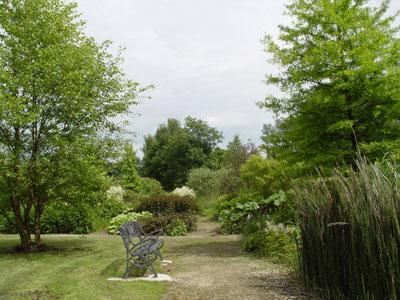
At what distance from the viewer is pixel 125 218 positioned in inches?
677

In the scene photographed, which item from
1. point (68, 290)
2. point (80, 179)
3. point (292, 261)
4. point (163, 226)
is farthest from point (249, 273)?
point (163, 226)

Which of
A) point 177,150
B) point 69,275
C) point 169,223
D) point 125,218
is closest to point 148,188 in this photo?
point 177,150

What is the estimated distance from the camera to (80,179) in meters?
10.9

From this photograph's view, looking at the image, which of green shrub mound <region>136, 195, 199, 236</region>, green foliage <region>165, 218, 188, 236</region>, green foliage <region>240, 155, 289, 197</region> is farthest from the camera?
green foliage <region>240, 155, 289, 197</region>

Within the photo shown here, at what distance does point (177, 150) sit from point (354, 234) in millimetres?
37408

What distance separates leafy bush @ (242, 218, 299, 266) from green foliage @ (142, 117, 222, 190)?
1160 inches

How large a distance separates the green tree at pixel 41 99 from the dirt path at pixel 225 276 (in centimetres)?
351

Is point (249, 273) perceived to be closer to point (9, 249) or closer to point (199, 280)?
point (199, 280)

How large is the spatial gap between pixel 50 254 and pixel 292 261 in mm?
5956

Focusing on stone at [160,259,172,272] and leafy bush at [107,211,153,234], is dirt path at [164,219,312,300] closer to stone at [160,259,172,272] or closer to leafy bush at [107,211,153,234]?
stone at [160,259,172,272]

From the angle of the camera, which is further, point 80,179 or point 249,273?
point 80,179

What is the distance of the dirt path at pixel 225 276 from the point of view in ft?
20.6

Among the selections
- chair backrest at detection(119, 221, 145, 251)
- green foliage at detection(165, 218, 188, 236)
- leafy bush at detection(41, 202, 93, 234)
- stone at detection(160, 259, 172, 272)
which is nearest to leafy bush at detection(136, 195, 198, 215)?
green foliage at detection(165, 218, 188, 236)

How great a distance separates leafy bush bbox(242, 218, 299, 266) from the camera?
28.6ft
